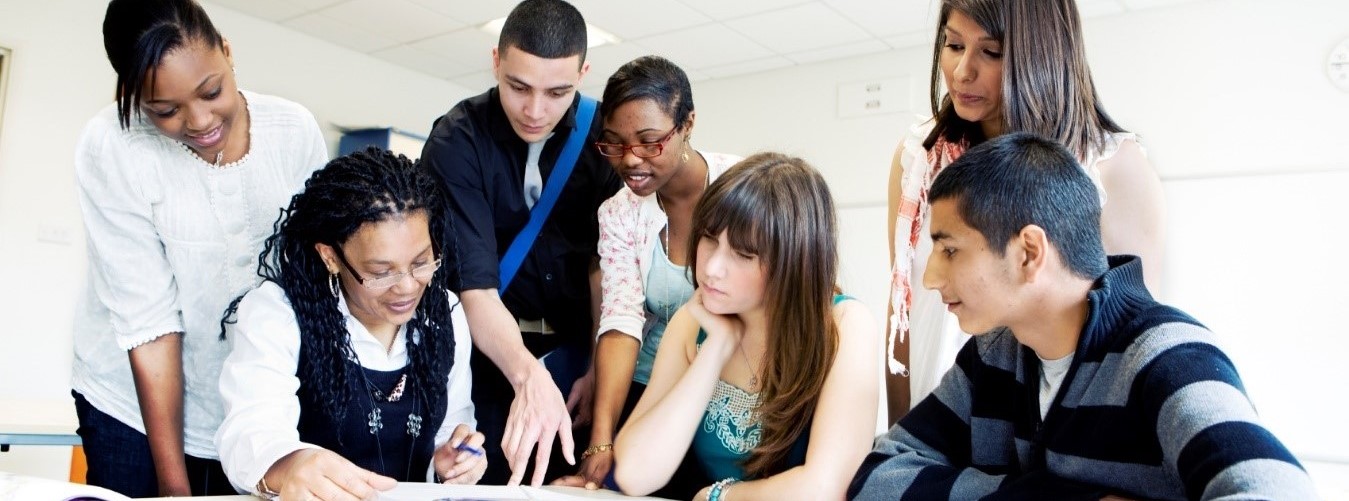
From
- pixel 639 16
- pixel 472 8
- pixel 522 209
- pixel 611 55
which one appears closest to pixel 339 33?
pixel 472 8

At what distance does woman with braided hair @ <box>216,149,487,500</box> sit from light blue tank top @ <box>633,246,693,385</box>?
1.31 ft

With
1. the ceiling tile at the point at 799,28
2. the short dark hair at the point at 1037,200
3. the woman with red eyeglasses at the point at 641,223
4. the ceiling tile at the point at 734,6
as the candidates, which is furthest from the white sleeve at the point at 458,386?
the ceiling tile at the point at 799,28

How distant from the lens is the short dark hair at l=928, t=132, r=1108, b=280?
40.6 inches

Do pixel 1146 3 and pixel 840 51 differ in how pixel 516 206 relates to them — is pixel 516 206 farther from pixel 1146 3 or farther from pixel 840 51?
pixel 840 51

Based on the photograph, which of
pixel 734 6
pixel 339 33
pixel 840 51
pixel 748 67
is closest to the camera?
pixel 734 6

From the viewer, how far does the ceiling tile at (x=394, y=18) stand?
4934 mm

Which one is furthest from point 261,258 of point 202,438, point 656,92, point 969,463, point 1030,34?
point 1030,34

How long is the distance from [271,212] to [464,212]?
13.1 inches

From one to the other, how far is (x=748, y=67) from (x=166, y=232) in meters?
4.61

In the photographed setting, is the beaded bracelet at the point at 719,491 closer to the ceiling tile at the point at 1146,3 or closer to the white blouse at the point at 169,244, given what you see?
the white blouse at the point at 169,244

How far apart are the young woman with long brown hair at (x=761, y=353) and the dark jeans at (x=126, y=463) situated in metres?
0.65

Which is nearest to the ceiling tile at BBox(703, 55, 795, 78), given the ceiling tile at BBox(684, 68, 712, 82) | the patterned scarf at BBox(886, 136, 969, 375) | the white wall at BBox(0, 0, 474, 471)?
the ceiling tile at BBox(684, 68, 712, 82)

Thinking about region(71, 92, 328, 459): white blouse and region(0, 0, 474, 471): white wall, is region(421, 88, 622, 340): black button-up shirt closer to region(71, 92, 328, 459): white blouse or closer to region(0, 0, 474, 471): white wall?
region(71, 92, 328, 459): white blouse

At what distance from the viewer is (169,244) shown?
4.78 feet
